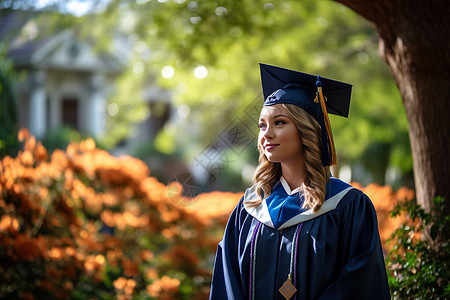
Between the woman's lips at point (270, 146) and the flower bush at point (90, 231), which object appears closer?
the woman's lips at point (270, 146)

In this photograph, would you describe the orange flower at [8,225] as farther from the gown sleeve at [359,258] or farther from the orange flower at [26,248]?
the gown sleeve at [359,258]

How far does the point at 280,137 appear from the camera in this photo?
2.32m

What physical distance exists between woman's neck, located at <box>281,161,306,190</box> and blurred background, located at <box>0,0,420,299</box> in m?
1.55

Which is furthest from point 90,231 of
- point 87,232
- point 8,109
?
point 8,109

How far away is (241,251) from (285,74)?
876 millimetres

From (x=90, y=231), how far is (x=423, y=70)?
10.9ft

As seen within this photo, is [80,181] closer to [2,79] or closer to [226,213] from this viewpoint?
[226,213]

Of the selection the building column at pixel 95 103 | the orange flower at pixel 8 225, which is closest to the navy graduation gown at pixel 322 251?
the orange flower at pixel 8 225

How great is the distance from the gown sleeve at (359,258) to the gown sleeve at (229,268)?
0.42 metres

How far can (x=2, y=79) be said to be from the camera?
6.55 metres

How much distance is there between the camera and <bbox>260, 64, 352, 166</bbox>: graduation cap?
2.30 meters

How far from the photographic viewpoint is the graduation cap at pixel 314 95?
2.30 metres

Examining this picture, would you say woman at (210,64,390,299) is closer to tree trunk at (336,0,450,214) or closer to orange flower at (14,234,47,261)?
tree trunk at (336,0,450,214)

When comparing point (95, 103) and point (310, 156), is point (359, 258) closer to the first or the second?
point (310, 156)
